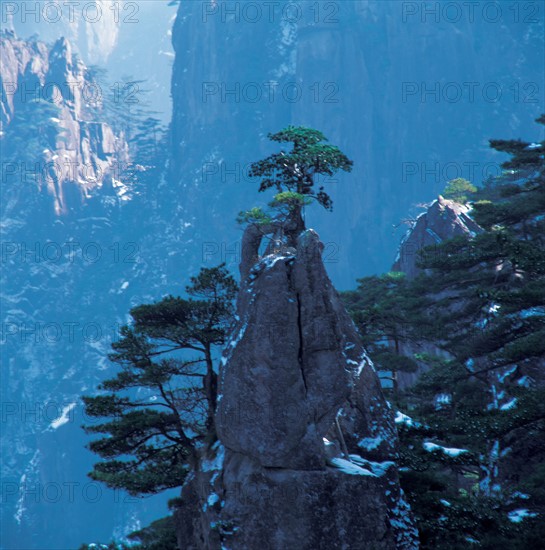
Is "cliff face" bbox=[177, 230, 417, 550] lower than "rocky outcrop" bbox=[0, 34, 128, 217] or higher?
lower

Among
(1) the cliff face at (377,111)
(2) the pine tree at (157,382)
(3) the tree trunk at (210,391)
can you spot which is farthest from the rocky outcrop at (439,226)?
(1) the cliff face at (377,111)

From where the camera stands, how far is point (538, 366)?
95.0 ft

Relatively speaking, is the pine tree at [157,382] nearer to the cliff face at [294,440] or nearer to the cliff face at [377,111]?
the cliff face at [294,440]

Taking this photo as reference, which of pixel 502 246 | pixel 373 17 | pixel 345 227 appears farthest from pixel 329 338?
pixel 373 17

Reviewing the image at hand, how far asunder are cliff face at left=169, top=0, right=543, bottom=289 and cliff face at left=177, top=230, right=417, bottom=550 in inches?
4995

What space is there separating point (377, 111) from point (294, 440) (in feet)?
498

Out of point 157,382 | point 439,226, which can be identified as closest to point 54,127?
point 439,226

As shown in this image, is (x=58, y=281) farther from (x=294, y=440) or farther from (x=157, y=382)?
(x=294, y=440)

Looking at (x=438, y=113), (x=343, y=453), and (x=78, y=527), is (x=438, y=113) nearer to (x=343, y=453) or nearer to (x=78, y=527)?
(x=78, y=527)

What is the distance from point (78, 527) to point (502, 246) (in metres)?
121

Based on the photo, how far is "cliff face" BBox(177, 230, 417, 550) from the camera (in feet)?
62.6

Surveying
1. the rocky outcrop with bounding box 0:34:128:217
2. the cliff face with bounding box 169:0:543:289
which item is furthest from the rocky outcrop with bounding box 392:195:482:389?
the rocky outcrop with bounding box 0:34:128:217

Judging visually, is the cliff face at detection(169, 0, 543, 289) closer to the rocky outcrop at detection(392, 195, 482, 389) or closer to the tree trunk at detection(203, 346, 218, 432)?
the rocky outcrop at detection(392, 195, 482, 389)

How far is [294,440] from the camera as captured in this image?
760 inches
